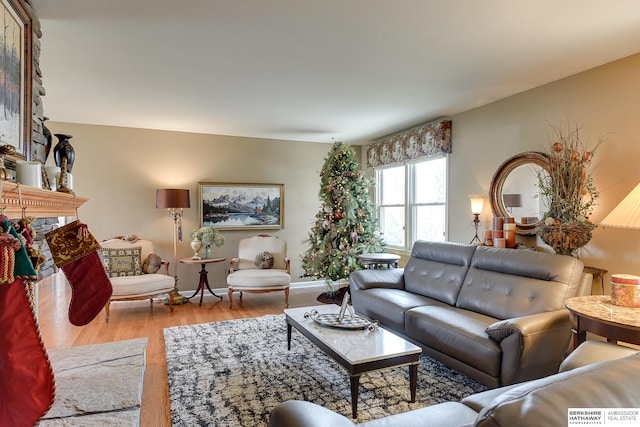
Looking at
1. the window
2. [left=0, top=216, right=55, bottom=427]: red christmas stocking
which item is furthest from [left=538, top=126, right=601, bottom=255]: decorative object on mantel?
[left=0, top=216, right=55, bottom=427]: red christmas stocking

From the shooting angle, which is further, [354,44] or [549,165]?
[549,165]

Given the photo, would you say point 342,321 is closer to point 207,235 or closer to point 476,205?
point 476,205

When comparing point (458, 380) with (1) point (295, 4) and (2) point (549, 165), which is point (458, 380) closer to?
(2) point (549, 165)

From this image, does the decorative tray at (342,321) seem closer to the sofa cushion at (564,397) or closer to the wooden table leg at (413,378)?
the wooden table leg at (413,378)

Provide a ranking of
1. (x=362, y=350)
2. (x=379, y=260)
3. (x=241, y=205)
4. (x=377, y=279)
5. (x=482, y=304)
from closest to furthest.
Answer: (x=362, y=350), (x=482, y=304), (x=377, y=279), (x=379, y=260), (x=241, y=205)

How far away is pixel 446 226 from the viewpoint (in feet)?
15.8

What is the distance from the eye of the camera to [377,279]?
13.4 ft

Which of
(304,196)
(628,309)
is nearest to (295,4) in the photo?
(628,309)

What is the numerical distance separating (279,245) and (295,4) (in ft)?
12.8

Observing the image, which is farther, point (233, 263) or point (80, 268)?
point (233, 263)

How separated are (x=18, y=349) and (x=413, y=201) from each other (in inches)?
199

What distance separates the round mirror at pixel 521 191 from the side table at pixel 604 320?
1450 mm

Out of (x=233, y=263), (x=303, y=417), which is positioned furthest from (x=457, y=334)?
(x=233, y=263)

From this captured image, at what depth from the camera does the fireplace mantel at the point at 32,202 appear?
4.51 ft
